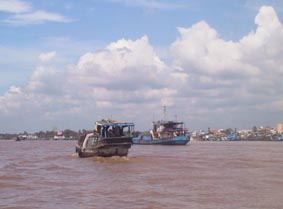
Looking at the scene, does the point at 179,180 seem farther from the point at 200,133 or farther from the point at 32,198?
the point at 200,133

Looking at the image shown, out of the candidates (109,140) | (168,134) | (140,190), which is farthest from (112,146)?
(168,134)

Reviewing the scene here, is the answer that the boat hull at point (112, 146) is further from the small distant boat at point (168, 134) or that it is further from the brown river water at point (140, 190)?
the small distant boat at point (168, 134)

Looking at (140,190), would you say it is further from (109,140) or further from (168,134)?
(168,134)

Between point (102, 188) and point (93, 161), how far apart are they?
1486 cm

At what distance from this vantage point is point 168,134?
78.6 metres

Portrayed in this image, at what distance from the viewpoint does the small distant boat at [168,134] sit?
248 feet

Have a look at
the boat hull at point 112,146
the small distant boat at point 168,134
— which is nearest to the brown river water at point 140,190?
the boat hull at point 112,146

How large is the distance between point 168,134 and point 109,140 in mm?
44794

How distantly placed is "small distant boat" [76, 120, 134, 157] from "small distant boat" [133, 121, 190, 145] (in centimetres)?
3904

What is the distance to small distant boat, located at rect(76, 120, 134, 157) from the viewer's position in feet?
113

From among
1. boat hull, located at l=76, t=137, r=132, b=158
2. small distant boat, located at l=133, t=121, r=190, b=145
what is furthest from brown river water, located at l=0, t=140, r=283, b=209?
small distant boat, located at l=133, t=121, r=190, b=145

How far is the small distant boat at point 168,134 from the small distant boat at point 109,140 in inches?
1537

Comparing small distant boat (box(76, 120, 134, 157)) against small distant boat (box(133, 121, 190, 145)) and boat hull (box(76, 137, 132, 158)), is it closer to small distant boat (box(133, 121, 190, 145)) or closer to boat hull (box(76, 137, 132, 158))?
boat hull (box(76, 137, 132, 158))

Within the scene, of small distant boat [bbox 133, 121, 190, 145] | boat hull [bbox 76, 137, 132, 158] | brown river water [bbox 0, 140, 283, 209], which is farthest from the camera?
small distant boat [bbox 133, 121, 190, 145]
